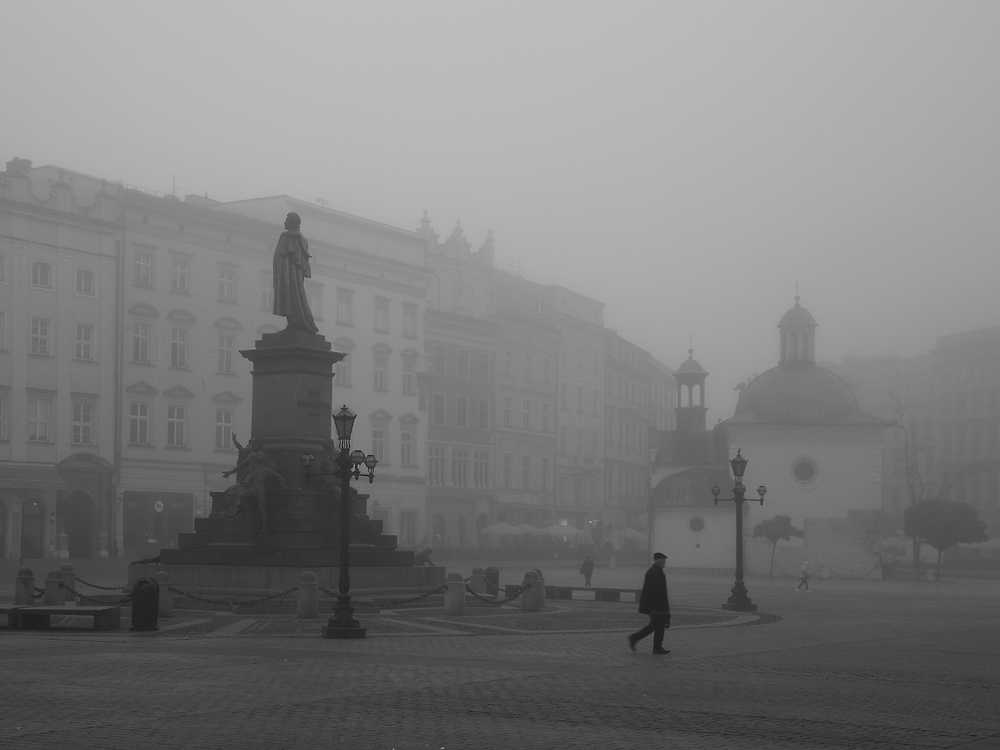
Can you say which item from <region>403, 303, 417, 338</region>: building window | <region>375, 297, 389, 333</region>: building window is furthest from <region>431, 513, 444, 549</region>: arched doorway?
<region>375, 297, 389, 333</region>: building window

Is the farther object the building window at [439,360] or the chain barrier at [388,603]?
the building window at [439,360]

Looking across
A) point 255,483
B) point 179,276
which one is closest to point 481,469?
point 179,276

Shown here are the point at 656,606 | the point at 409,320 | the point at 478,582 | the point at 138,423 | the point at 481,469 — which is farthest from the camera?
the point at 481,469

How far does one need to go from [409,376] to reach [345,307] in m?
6.45

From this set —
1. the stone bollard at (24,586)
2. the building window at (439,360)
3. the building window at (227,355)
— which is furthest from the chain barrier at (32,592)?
the building window at (439,360)

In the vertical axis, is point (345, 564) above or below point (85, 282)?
below

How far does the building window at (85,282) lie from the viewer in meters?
62.4

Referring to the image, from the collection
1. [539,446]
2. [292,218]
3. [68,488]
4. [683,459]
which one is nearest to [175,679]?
[292,218]

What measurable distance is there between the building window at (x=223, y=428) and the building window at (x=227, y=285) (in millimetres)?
5427

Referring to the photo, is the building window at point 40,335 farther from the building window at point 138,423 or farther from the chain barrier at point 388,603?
the chain barrier at point 388,603

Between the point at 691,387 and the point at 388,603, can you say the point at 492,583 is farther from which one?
the point at 691,387

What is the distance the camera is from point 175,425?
66625 mm

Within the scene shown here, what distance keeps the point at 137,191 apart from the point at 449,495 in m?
28.1

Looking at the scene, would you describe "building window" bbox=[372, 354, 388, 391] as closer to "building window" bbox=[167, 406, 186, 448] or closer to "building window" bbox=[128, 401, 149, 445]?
"building window" bbox=[167, 406, 186, 448]
